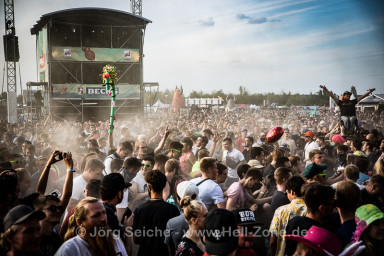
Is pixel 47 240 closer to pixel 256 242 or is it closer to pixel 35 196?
pixel 35 196

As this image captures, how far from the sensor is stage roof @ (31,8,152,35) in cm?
2450

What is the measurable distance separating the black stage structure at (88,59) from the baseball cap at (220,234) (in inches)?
938

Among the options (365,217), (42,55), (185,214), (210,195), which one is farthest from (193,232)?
(42,55)

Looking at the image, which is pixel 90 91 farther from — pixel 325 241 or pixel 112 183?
pixel 325 241

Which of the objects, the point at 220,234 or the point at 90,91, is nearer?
the point at 220,234

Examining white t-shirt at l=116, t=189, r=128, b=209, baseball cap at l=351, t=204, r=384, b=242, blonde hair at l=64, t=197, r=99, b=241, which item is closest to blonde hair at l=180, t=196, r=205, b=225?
blonde hair at l=64, t=197, r=99, b=241

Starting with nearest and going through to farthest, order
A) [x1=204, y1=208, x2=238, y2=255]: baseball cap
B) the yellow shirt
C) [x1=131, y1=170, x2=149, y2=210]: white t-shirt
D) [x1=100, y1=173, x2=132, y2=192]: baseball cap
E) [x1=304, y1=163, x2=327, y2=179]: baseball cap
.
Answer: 1. [x1=204, y1=208, x2=238, y2=255]: baseball cap
2. [x1=100, y1=173, x2=132, y2=192]: baseball cap
3. the yellow shirt
4. [x1=304, y1=163, x2=327, y2=179]: baseball cap
5. [x1=131, y1=170, x2=149, y2=210]: white t-shirt

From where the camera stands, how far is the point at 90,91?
26219 mm

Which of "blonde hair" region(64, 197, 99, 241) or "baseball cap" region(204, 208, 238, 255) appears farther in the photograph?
"blonde hair" region(64, 197, 99, 241)

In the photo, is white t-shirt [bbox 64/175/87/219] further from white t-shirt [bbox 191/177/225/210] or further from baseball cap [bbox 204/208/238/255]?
baseball cap [bbox 204/208/238/255]

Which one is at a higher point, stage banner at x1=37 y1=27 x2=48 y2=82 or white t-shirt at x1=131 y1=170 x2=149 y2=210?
stage banner at x1=37 y1=27 x2=48 y2=82

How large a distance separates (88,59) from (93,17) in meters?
2.84

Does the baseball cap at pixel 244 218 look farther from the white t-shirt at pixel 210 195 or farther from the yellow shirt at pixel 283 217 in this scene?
the white t-shirt at pixel 210 195

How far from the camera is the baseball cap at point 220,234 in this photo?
266cm
